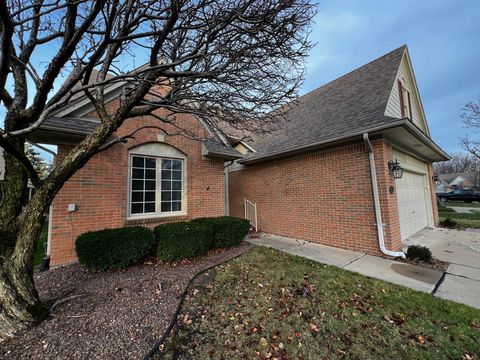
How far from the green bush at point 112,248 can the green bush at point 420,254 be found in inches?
256

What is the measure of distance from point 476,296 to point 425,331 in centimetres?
179

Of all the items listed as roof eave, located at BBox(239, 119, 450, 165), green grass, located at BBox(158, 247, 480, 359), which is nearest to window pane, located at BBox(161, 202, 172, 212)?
green grass, located at BBox(158, 247, 480, 359)

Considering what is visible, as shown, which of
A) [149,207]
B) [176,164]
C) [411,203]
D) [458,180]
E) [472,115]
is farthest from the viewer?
[458,180]

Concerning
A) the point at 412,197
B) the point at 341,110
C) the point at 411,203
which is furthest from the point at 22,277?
the point at 412,197

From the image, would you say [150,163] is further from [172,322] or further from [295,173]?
[295,173]

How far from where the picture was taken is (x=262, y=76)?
13.9ft

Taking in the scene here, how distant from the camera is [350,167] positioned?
6.21 meters

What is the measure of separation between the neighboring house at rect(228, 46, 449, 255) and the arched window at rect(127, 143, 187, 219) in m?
2.96

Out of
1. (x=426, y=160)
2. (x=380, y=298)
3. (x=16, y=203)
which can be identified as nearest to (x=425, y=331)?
(x=380, y=298)

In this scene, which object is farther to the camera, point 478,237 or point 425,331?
point 478,237

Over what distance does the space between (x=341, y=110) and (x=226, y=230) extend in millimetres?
5997

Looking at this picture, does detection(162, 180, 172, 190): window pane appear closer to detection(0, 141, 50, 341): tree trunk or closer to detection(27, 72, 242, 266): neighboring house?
detection(27, 72, 242, 266): neighboring house

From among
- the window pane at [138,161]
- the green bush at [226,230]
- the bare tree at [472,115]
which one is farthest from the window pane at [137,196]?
the bare tree at [472,115]

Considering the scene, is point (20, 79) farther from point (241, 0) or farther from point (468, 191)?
point (468, 191)
